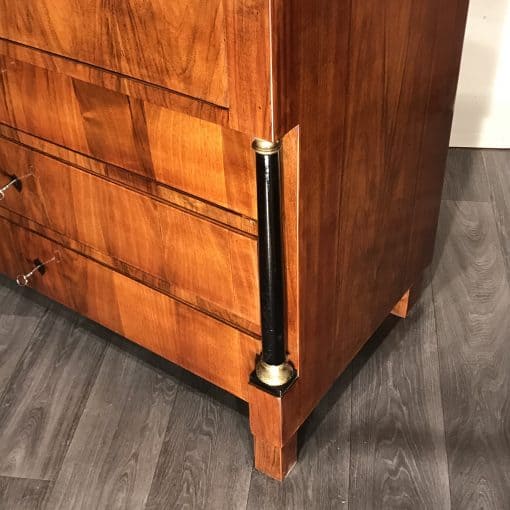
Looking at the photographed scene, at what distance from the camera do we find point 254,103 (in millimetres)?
808

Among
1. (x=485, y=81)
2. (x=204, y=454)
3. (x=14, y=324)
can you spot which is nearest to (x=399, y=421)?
(x=204, y=454)

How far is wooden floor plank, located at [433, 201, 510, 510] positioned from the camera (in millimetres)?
1191

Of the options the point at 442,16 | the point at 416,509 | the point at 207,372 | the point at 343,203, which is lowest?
the point at 416,509

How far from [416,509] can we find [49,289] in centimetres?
66

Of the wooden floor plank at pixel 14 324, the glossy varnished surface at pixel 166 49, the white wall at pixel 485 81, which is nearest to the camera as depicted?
the glossy varnished surface at pixel 166 49

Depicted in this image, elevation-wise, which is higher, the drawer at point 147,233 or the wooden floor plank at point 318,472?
the drawer at point 147,233

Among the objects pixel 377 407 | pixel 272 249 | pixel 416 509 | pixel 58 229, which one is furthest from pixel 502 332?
pixel 58 229

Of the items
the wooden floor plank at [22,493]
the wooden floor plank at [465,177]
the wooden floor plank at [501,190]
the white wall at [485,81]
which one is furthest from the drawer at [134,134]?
the white wall at [485,81]

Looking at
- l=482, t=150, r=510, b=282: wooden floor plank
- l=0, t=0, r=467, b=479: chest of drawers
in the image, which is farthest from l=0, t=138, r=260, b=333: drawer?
l=482, t=150, r=510, b=282: wooden floor plank

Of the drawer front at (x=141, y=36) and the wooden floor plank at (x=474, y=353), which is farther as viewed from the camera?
the wooden floor plank at (x=474, y=353)

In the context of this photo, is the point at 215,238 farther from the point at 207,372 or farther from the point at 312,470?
the point at 312,470

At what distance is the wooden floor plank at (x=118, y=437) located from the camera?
1.18 m

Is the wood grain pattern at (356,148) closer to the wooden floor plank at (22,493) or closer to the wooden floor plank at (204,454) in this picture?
the wooden floor plank at (204,454)

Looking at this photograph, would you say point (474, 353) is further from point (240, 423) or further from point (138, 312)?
point (138, 312)
